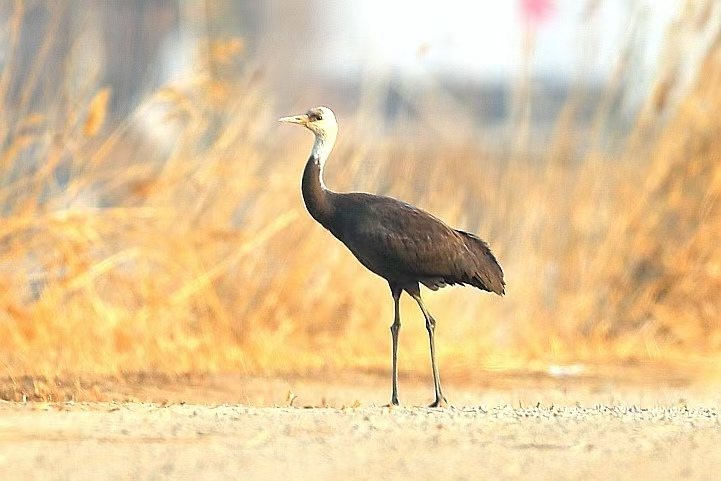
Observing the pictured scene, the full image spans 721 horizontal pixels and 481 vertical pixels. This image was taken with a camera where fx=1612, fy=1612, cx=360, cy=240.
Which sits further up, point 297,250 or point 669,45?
point 669,45

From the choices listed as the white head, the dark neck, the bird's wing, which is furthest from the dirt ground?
the white head

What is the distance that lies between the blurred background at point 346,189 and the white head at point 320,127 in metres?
2.08

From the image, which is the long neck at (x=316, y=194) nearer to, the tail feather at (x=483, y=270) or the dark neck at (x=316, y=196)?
the dark neck at (x=316, y=196)

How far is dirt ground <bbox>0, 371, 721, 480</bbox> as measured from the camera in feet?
19.9

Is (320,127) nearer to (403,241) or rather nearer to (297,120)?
(297,120)

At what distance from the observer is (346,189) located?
493 inches

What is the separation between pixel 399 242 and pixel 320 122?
0.95m

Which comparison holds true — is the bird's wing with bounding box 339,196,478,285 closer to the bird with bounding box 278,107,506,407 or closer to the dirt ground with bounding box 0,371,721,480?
the bird with bounding box 278,107,506,407

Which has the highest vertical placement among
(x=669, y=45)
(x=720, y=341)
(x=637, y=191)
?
(x=669, y=45)

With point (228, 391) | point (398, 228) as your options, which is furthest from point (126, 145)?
point (398, 228)

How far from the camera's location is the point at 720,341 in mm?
12875

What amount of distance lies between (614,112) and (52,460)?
27.4 ft

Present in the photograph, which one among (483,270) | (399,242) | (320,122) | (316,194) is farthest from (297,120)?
(483,270)

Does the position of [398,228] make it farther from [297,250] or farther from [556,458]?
[297,250]
